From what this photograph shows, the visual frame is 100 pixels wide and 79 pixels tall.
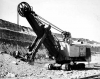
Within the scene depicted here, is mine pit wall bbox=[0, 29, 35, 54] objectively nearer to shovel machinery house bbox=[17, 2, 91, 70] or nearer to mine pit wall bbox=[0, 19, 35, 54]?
mine pit wall bbox=[0, 19, 35, 54]

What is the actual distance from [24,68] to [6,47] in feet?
35.2

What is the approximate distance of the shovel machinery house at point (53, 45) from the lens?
12.7 meters

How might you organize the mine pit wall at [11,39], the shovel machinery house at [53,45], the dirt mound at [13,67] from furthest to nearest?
the mine pit wall at [11,39] → the shovel machinery house at [53,45] → the dirt mound at [13,67]

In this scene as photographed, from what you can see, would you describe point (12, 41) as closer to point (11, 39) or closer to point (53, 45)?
point (11, 39)

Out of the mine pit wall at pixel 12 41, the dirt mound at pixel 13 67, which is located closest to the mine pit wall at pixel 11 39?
the mine pit wall at pixel 12 41

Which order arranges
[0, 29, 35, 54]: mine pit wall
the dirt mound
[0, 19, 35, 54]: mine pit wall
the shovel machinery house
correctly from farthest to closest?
[0, 19, 35, 54]: mine pit wall → [0, 29, 35, 54]: mine pit wall → the shovel machinery house → the dirt mound

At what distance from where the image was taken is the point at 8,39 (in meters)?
21.7

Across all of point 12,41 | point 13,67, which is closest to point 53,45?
point 13,67

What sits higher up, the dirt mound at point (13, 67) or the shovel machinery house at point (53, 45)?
the shovel machinery house at point (53, 45)

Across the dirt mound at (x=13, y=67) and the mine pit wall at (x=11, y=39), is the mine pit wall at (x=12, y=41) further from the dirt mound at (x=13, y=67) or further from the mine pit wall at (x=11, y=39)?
the dirt mound at (x=13, y=67)

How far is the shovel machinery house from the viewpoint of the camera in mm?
12688

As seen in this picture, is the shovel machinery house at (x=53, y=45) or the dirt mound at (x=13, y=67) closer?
the dirt mound at (x=13, y=67)

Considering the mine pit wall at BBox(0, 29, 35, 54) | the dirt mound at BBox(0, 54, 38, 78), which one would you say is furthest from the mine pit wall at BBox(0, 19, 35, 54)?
the dirt mound at BBox(0, 54, 38, 78)

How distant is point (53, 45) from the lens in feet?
45.3
